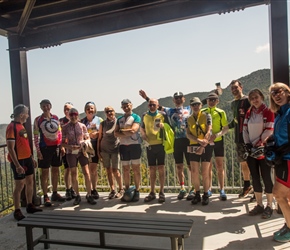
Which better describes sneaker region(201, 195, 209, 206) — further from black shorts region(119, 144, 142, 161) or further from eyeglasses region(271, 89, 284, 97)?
eyeglasses region(271, 89, 284, 97)

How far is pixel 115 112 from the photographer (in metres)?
4.79

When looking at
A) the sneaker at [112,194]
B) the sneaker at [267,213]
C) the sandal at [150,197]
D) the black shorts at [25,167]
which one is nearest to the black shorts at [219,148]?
the sneaker at [267,213]

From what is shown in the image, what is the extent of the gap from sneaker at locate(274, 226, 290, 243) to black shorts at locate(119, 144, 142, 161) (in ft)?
7.73

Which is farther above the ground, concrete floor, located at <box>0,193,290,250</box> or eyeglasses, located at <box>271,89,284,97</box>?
eyeglasses, located at <box>271,89,284,97</box>

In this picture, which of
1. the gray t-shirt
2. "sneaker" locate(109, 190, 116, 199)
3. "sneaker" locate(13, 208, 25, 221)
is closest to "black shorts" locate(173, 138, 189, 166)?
the gray t-shirt

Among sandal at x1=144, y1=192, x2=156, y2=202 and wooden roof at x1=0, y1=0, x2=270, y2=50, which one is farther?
sandal at x1=144, y1=192, x2=156, y2=202

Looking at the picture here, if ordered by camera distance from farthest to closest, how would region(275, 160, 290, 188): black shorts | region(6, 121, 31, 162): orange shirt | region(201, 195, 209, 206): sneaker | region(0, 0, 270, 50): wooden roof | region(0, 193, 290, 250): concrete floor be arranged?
region(201, 195, 209, 206): sneaker, region(6, 121, 31, 162): orange shirt, region(0, 0, 270, 50): wooden roof, region(0, 193, 290, 250): concrete floor, region(275, 160, 290, 188): black shorts

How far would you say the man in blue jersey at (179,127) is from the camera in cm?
444

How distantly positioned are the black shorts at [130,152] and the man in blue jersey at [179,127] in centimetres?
62

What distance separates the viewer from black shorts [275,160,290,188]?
2623 millimetres

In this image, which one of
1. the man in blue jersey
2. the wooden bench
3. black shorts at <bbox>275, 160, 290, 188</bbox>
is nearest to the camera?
the wooden bench

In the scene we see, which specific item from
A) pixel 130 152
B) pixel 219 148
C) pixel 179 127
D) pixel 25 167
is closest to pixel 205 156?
pixel 219 148

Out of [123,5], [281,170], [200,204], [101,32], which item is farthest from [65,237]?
[123,5]

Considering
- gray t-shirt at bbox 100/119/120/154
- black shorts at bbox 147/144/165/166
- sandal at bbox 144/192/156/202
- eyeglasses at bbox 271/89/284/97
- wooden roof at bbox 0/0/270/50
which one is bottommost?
sandal at bbox 144/192/156/202
